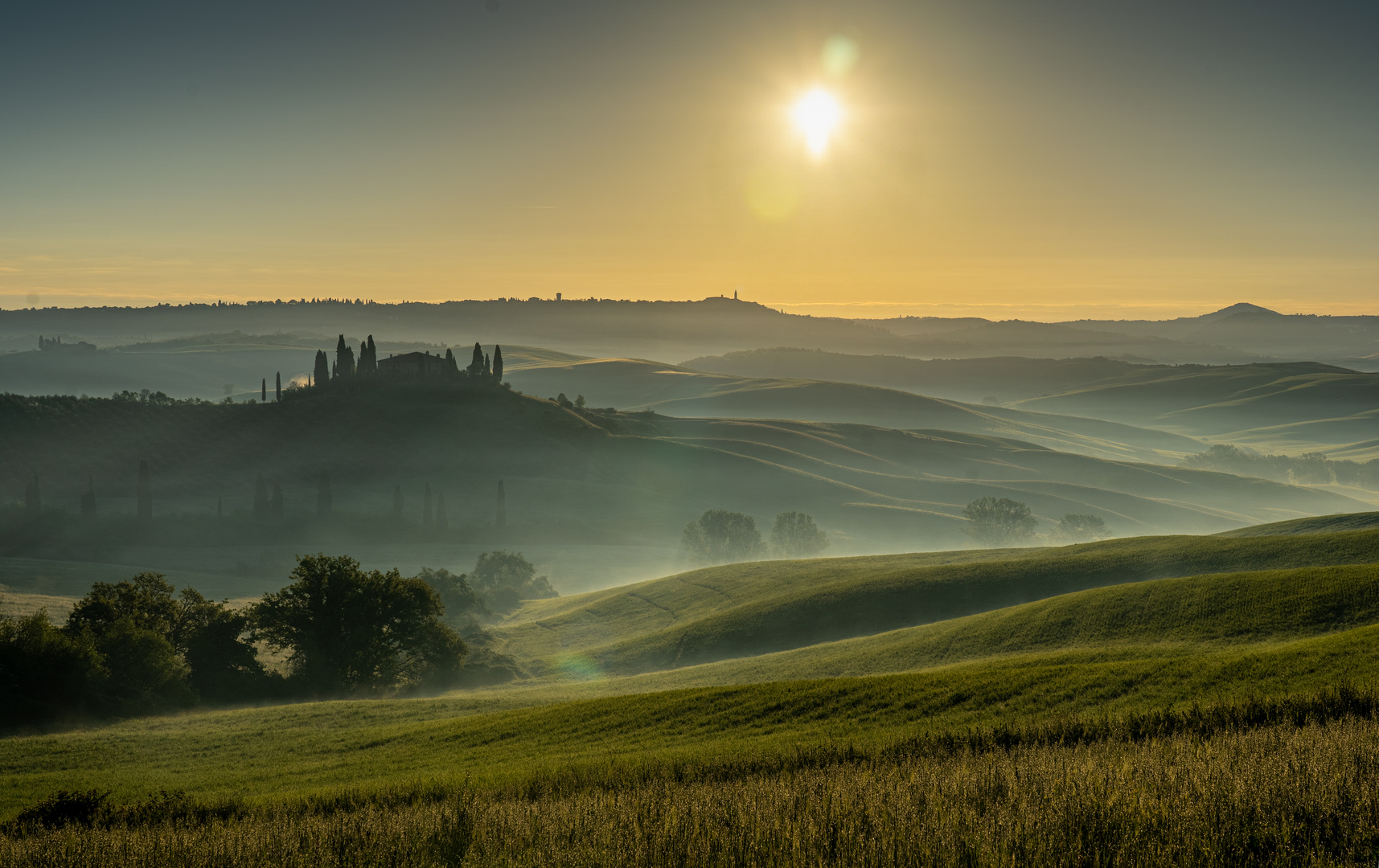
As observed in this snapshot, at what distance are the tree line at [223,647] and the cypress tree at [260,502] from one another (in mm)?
104622

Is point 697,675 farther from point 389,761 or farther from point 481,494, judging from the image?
point 481,494

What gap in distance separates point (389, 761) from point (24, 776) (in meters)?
13.3

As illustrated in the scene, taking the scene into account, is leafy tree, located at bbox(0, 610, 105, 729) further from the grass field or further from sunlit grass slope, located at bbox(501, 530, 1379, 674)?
sunlit grass slope, located at bbox(501, 530, 1379, 674)

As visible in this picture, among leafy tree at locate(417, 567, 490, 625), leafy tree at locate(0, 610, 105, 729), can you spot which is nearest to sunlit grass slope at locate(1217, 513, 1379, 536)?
leafy tree at locate(417, 567, 490, 625)

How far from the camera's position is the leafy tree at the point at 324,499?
173500 mm

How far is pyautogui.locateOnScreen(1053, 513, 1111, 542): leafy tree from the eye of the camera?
179250mm

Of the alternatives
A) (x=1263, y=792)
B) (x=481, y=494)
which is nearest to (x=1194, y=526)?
(x=481, y=494)

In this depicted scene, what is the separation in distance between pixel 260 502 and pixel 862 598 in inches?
5497

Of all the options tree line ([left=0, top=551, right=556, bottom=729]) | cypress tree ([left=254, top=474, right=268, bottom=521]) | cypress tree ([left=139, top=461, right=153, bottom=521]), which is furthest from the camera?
cypress tree ([left=254, top=474, right=268, bottom=521])

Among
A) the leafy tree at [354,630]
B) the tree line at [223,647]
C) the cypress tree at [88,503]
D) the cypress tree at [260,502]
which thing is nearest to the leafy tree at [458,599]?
the tree line at [223,647]

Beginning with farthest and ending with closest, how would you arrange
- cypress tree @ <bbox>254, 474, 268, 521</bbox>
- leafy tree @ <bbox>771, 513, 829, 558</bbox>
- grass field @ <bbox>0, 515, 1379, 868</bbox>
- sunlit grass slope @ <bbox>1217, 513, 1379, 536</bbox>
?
cypress tree @ <bbox>254, 474, 268, 521</bbox> → leafy tree @ <bbox>771, 513, 829, 558</bbox> → sunlit grass slope @ <bbox>1217, 513, 1379, 536</bbox> → grass field @ <bbox>0, 515, 1379, 868</bbox>

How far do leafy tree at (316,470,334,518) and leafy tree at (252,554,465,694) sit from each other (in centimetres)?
11084

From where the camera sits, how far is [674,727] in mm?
28766

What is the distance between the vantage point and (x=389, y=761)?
30281 mm
